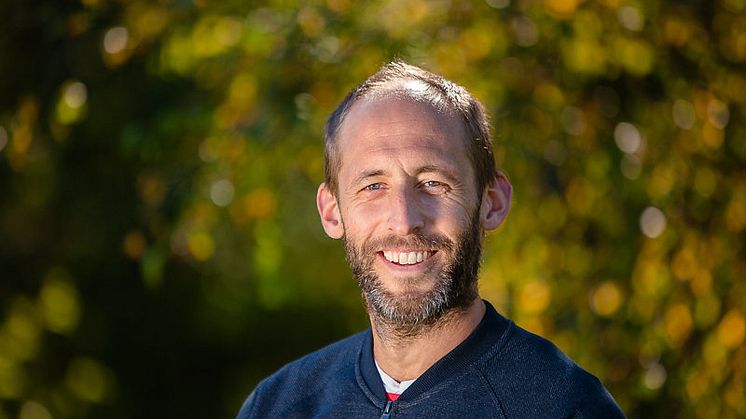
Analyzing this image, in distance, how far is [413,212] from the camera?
2.04m

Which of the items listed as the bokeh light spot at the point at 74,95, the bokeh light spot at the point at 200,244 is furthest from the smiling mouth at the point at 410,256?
the bokeh light spot at the point at 74,95

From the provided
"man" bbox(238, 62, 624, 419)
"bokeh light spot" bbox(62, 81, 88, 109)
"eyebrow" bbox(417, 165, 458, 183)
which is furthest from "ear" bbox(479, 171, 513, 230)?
"bokeh light spot" bbox(62, 81, 88, 109)

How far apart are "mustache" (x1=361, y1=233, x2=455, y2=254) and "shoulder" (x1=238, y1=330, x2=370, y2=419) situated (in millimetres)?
287

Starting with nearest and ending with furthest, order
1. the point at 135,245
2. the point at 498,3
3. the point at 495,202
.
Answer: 1. the point at 495,202
2. the point at 498,3
3. the point at 135,245

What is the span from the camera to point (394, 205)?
2.06m

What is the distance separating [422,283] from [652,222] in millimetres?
1819

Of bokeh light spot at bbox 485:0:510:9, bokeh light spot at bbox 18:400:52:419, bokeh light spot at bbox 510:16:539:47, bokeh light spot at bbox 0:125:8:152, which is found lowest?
bokeh light spot at bbox 18:400:52:419

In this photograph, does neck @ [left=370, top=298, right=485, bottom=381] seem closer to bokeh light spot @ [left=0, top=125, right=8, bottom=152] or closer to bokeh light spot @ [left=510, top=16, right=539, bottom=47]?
bokeh light spot @ [left=510, top=16, right=539, bottom=47]

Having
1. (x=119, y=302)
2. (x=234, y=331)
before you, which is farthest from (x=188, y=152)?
(x=234, y=331)

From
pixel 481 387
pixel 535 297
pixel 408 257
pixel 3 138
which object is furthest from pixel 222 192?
pixel 481 387

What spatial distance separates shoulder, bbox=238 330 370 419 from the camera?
2.29 meters

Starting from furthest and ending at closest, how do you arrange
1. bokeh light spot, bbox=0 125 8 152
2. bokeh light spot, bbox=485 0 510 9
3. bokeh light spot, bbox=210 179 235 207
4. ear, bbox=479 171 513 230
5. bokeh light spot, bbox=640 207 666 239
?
bokeh light spot, bbox=0 125 8 152 → bokeh light spot, bbox=210 179 235 207 → bokeh light spot, bbox=485 0 510 9 → bokeh light spot, bbox=640 207 666 239 → ear, bbox=479 171 513 230

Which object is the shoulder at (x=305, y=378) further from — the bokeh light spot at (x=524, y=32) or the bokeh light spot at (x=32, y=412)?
the bokeh light spot at (x=32, y=412)

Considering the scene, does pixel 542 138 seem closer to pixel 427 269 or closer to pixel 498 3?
pixel 498 3
